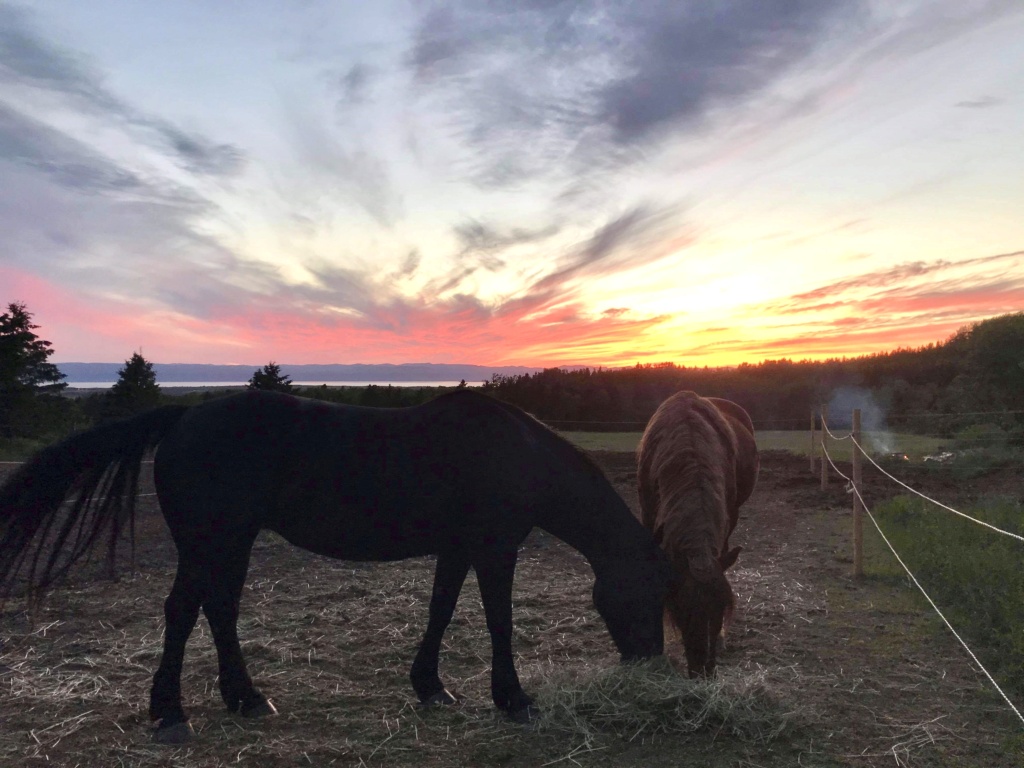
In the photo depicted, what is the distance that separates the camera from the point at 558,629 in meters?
4.71

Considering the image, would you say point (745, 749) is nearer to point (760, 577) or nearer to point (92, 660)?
point (760, 577)

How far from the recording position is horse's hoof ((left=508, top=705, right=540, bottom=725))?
3285 millimetres

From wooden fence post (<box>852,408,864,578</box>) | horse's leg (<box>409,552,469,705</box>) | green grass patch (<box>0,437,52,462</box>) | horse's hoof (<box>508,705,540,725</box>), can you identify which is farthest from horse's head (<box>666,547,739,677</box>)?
green grass patch (<box>0,437,52,462</box>)

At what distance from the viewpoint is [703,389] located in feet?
87.5

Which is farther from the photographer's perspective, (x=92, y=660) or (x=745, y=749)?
(x=92, y=660)

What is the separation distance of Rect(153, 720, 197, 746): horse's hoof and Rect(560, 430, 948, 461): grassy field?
12.4 meters

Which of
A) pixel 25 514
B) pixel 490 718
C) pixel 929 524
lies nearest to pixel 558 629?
pixel 490 718

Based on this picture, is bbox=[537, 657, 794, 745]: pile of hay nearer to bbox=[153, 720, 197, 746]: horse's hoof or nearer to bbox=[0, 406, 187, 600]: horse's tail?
bbox=[153, 720, 197, 746]: horse's hoof

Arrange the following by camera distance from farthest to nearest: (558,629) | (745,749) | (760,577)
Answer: (760,577) → (558,629) → (745,749)

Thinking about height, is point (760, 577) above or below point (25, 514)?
below

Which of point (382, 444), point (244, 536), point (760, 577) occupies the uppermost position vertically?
point (382, 444)

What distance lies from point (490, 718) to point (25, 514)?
108 inches

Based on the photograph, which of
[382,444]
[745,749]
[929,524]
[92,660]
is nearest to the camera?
[745,749]

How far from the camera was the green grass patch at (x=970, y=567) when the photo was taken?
4070 mm
